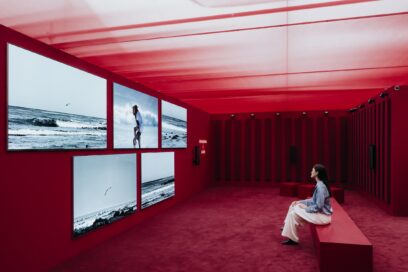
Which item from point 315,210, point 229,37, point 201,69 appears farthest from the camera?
point 201,69

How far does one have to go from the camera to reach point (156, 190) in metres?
6.72

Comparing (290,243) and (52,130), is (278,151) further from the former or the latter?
(52,130)

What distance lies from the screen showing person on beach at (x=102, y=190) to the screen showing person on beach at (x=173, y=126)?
174 centimetres

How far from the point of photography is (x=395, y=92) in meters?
6.48

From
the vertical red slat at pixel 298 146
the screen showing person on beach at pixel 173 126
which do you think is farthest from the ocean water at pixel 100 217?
the vertical red slat at pixel 298 146

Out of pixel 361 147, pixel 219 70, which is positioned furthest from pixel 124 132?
pixel 361 147

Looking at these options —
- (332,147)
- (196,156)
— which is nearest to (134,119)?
(196,156)

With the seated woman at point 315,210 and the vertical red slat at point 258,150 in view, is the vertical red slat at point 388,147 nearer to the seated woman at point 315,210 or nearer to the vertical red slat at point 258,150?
the seated woman at point 315,210

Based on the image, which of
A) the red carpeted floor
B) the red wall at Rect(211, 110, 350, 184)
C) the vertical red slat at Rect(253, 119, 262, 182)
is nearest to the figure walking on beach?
the red carpeted floor

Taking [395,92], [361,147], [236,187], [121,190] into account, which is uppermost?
[395,92]

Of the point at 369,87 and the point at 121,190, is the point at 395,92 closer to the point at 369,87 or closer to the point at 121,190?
the point at 369,87

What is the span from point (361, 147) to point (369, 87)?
3.00 m

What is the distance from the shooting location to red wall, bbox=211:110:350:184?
11.3 m

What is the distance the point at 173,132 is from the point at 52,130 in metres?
4.15
